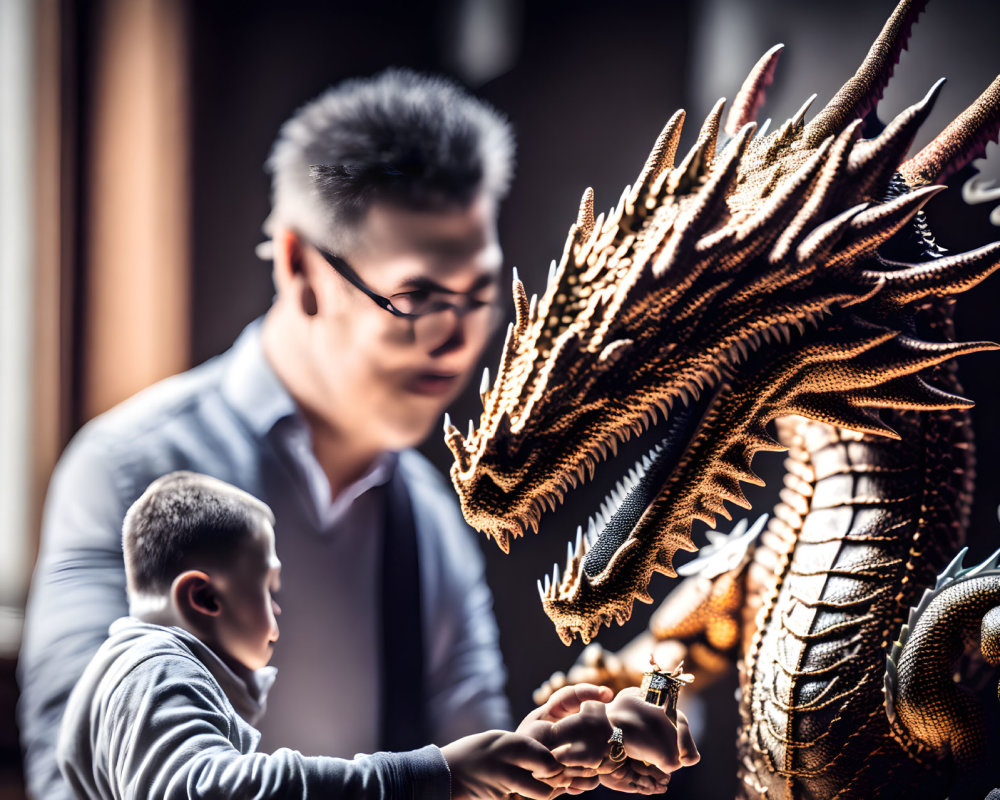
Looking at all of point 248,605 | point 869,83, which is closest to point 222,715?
point 248,605

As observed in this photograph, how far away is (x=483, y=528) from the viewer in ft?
2.80

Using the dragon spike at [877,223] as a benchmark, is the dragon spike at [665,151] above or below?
above

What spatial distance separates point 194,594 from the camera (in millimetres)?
1003

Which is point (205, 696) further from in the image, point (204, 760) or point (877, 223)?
point (877, 223)

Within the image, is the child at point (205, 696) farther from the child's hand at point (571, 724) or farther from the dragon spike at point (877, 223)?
the dragon spike at point (877, 223)

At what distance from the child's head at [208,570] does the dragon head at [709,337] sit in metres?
0.35

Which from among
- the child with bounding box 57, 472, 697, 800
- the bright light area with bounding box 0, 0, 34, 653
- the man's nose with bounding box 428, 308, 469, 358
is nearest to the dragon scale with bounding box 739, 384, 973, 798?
the child with bounding box 57, 472, 697, 800

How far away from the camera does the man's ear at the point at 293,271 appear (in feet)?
3.74

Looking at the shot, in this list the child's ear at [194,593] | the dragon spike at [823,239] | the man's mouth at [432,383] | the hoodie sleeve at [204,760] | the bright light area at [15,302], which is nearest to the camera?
the dragon spike at [823,239]

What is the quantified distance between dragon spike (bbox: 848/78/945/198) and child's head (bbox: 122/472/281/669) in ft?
2.66

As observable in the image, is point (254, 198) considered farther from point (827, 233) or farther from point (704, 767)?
point (704, 767)

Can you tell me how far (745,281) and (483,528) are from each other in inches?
14.6

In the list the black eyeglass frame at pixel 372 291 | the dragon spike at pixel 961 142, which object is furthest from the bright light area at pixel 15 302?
the dragon spike at pixel 961 142

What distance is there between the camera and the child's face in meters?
1.01
